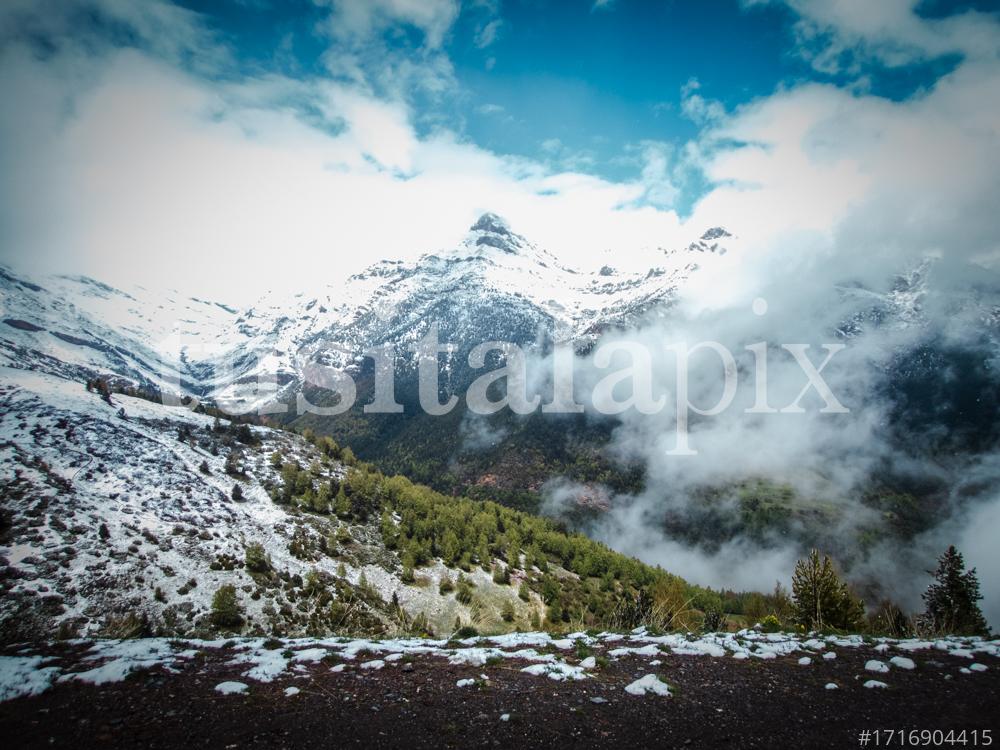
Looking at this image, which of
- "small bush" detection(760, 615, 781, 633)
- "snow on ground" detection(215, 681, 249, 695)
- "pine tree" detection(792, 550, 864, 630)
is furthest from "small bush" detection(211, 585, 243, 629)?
"pine tree" detection(792, 550, 864, 630)

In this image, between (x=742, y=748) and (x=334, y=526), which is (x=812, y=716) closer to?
(x=742, y=748)

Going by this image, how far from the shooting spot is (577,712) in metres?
11.8

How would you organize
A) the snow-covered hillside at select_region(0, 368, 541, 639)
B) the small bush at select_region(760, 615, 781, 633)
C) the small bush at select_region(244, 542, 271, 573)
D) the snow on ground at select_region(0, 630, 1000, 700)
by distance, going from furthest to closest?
the small bush at select_region(244, 542, 271, 573) → the snow-covered hillside at select_region(0, 368, 541, 639) → the small bush at select_region(760, 615, 781, 633) → the snow on ground at select_region(0, 630, 1000, 700)

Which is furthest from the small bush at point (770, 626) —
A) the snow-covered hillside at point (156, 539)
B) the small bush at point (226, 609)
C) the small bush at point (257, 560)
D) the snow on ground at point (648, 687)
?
the small bush at point (257, 560)

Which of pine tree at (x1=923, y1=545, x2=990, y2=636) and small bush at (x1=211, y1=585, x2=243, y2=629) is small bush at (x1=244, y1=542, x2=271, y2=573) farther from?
pine tree at (x1=923, y1=545, x2=990, y2=636)

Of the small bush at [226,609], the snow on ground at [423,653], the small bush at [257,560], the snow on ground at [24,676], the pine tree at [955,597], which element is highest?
the snow on ground at [24,676]

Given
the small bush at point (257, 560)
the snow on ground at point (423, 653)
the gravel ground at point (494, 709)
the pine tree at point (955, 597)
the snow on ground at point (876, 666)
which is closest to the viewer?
the gravel ground at point (494, 709)

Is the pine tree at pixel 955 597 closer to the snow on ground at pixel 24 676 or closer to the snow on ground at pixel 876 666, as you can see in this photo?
the snow on ground at pixel 876 666

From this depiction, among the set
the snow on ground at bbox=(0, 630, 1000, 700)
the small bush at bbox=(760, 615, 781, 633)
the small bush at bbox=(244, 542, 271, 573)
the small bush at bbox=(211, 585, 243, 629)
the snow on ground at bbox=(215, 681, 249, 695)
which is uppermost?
the snow on ground at bbox=(215, 681, 249, 695)

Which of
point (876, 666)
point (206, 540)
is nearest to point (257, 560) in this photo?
point (206, 540)

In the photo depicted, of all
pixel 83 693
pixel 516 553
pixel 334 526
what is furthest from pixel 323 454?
pixel 83 693

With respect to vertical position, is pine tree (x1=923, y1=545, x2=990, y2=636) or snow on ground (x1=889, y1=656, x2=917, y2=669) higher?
snow on ground (x1=889, y1=656, x2=917, y2=669)

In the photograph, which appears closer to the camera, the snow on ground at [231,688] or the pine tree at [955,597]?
the snow on ground at [231,688]

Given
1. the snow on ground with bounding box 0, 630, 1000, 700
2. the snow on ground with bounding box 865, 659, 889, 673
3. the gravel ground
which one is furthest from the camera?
the snow on ground with bounding box 865, 659, 889, 673
